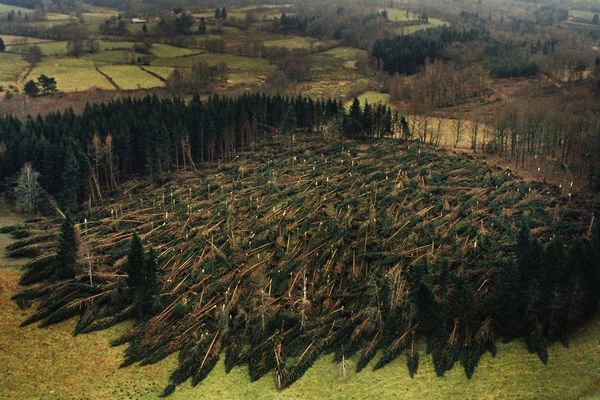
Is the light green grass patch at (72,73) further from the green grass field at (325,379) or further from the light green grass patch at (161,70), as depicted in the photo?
the green grass field at (325,379)

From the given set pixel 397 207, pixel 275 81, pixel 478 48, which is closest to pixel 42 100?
pixel 275 81

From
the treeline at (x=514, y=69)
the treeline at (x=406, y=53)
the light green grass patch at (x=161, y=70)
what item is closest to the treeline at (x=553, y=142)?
the treeline at (x=514, y=69)

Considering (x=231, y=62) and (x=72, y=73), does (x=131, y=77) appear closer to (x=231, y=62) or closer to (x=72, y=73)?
(x=72, y=73)

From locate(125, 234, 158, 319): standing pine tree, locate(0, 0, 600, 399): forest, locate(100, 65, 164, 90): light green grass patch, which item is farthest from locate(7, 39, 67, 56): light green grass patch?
locate(125, 234, 158, 319): standing pine tree

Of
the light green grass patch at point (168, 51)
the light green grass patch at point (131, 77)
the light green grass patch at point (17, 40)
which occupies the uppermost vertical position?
the light green grass patch at point (17, 40)

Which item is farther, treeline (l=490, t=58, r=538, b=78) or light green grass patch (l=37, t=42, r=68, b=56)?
light green grass patch (l=37, t=42, r=68, b=56)

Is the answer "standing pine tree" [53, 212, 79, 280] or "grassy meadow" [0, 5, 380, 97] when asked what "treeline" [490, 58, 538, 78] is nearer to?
"grassy meadow" [0, 5, 380, 97]
